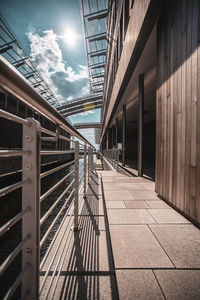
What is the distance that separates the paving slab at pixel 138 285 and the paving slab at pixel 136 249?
2.7 inches

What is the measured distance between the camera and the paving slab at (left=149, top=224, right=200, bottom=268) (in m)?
1.30

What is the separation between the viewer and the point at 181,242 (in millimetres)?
1548

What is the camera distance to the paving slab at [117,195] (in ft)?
9.53

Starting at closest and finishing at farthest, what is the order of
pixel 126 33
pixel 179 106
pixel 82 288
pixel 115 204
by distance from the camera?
pixel 82 288
pixel 179 106
pixel 115 204
pixel 126 33

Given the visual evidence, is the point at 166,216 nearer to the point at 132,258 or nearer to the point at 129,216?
the point at 129,216

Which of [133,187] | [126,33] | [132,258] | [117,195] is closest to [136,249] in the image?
[132,258]

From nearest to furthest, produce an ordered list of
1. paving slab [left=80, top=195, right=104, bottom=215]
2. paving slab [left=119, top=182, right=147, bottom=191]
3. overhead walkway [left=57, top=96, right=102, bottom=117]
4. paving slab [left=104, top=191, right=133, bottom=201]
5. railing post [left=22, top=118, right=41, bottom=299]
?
railing post [left=22, top=118, right=41, bottom=299]
paving slab [left=80, top=195, right=104, bottom=215]
paving slab [left=104, top=191, right=133, bottom=201]
paving slab [left=119, top=182, right=147, bottom=191]
overhead walkway [left=57, top=96, right=102, bottom=117]

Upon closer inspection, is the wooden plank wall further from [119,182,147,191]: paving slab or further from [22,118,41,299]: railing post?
[22,118,41,299]: railing post

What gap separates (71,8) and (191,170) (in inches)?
589

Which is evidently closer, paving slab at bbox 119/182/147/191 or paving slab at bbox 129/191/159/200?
paving slab at bbox 129/191/159/200

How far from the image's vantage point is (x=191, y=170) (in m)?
1.97

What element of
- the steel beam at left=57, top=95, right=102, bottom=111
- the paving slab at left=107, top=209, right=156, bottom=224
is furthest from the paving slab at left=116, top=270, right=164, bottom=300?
the steel beam at left=57, top=95, right=102, bottom=111

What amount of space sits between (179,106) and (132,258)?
7.26ft

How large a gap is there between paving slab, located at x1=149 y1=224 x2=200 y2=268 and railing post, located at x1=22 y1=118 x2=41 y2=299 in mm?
1210
